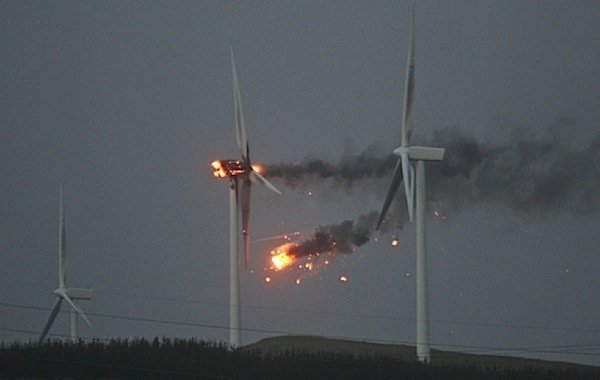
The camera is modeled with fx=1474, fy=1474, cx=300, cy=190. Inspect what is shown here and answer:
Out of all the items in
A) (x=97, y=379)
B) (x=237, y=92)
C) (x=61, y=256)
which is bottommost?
(x=97, y=379)

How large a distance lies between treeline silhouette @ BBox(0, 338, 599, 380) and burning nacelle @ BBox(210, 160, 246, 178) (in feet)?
56.3

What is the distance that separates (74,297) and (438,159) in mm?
51909

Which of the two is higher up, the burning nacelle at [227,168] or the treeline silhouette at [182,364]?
the burning nacelle at [227,168]

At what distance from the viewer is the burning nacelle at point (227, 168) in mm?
136000

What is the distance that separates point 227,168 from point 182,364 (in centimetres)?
2278

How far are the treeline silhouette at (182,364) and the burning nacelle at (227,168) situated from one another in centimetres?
1715

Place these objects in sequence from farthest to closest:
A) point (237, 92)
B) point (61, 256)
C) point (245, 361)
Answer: point (61, 256) < point (237, 92) < point (245, 361)

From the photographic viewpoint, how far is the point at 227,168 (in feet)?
447

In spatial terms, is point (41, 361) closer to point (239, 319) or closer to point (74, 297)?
point (239, 319)

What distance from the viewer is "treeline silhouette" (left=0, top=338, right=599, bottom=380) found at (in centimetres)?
11762

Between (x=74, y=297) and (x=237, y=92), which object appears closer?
(x=237, y=92)

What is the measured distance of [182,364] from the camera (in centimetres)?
12056

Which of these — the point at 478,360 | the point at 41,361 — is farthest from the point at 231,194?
the point at 478,360

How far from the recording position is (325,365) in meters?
128
